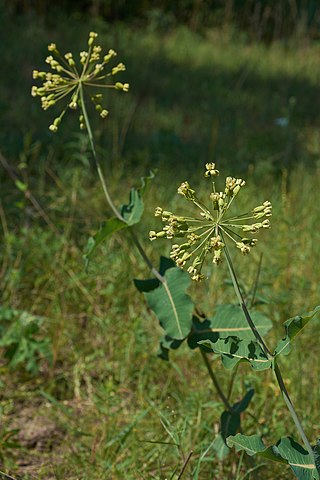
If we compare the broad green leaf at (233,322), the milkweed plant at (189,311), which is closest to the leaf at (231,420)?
the milkweed plant at (189,311)

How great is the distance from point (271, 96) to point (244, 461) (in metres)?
4.54

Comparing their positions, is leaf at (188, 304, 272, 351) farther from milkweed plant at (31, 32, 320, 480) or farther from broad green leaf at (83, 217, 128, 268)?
broad green leaf at (83, 217, 128, 268)

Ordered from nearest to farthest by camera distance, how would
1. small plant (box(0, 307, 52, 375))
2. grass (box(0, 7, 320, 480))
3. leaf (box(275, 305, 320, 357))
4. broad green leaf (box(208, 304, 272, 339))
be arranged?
leaf (box(275, 305, 320, 357)) → broad green leaf (box(208, 304, 272, 339)) → grass (box(0, 7, 320, 480)) → small plant (box(0, 307, 52, 375))

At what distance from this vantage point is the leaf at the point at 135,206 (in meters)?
1.79

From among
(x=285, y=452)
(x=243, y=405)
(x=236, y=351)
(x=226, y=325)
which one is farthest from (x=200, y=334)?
(x=285, y=452)

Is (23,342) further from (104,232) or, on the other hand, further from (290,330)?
(290,330)

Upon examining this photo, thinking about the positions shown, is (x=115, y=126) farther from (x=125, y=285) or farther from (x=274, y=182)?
(x=125, y=285)

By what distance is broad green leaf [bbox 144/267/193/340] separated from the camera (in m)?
1.70

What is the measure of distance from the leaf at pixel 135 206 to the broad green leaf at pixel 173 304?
16cm

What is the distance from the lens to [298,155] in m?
4.53

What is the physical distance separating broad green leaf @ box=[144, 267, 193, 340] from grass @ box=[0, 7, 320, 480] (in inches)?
9.2

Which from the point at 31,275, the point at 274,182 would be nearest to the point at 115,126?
the point at 274,182

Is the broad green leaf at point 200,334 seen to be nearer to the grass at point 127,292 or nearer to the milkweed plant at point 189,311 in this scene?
the milkweed plant at point 189,311

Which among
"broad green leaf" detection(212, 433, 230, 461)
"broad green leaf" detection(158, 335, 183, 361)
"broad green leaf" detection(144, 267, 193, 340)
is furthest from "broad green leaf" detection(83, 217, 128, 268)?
"broad green leaf" detection(212, 433, 230, 461)
